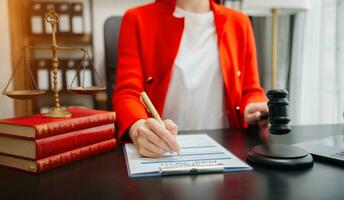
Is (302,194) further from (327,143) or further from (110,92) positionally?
(110,92)

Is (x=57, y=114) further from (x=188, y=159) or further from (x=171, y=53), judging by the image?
(x=171, y=53)

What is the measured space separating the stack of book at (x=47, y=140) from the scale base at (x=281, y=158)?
0.34 m

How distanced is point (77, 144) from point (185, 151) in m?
0.23

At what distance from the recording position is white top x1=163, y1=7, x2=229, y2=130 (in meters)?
1.21

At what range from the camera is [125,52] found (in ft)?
3.80

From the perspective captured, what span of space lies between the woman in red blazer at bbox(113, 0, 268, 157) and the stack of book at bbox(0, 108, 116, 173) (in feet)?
1.03

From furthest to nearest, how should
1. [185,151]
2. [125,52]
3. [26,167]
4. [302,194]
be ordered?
[125,52], [185,151], [26,167], [302,194]

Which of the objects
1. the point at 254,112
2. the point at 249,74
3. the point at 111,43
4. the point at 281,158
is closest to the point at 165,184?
the point at 281,158

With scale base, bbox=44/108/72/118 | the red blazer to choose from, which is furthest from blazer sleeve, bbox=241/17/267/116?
scale base, bbox=44/108/72/118

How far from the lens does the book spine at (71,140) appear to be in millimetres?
660

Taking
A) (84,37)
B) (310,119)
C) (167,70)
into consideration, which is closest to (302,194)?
(167,70)

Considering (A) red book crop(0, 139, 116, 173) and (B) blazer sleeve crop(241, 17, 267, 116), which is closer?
(A) red book crop(0, 139, 116, 173)

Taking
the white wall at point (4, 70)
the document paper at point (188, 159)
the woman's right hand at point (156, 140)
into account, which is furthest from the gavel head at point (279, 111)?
the white wall at point (4, 70)

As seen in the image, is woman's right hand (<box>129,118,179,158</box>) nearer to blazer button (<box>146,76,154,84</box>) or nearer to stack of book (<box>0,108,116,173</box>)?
stack of book (<box>0,108,116,173</box>)
